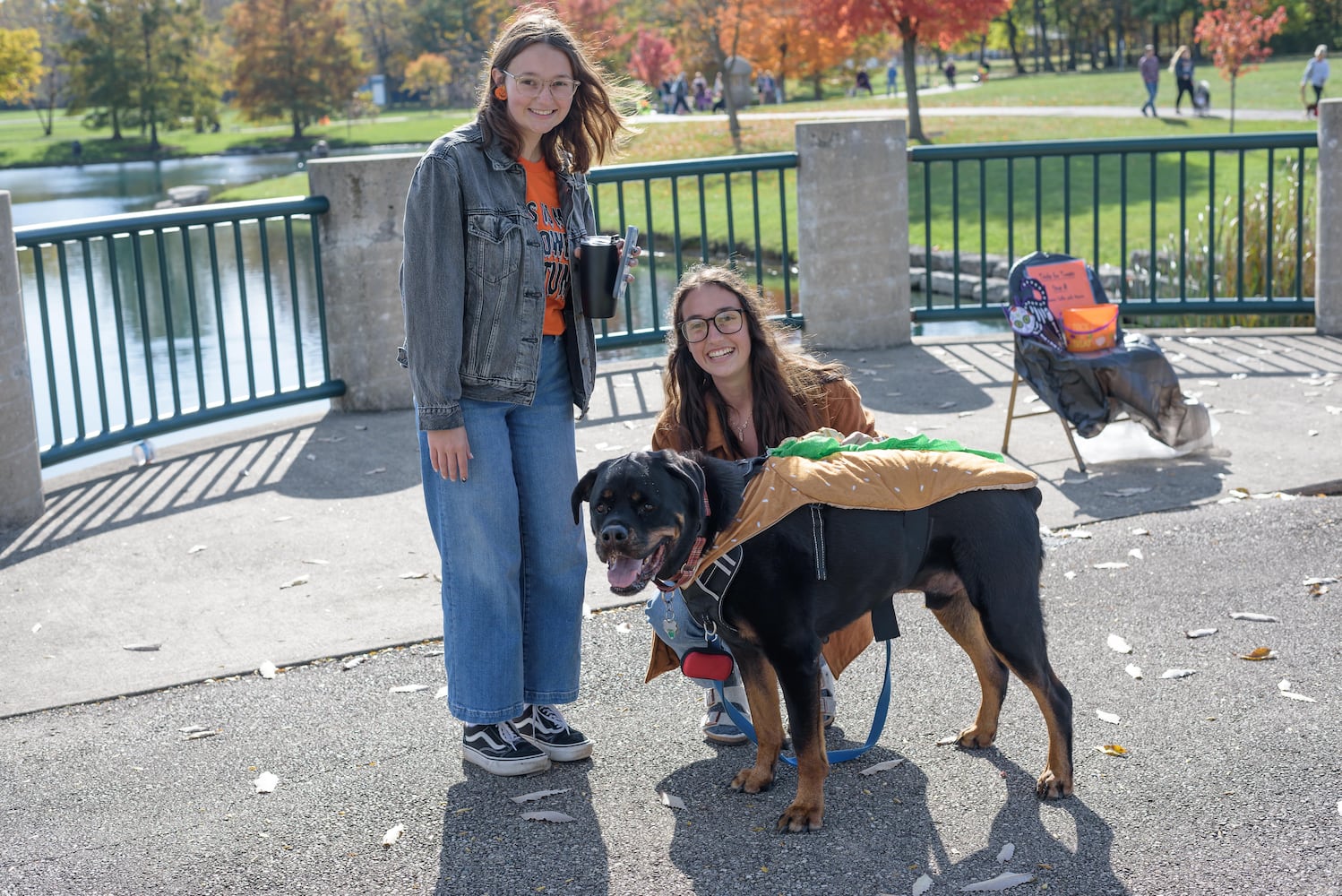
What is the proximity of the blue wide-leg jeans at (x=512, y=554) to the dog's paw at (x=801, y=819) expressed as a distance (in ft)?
2.75

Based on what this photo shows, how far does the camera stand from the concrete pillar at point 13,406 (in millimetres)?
6406

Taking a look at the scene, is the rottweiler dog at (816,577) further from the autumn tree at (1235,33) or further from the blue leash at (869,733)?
the autumn tree at (1235,33)


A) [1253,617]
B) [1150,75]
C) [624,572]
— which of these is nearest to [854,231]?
[1253,617]

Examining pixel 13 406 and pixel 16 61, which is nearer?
pixel 13 406

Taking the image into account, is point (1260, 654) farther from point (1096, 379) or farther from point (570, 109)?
point (570, 109)

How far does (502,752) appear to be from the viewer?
160 inches

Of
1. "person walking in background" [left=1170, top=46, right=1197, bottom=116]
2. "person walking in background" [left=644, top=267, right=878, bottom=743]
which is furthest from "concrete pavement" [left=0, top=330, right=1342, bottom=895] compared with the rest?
"person walking in background" [left=1170, top=46, right=1197, bottom=116]

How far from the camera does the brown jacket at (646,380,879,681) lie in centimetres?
427

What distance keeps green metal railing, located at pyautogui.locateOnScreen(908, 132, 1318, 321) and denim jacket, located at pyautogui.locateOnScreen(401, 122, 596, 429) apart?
584cm

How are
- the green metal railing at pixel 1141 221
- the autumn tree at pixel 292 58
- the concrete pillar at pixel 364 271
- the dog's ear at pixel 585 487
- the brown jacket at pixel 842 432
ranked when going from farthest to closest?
1. the autumn tree at pixel 292 58
2. the green metal railing at pixel 1141 221
3. the concrete pillar at pixel 364 271
4. the brown jacket at pixel 842 432
5. the dog's ear at pixel 585 487

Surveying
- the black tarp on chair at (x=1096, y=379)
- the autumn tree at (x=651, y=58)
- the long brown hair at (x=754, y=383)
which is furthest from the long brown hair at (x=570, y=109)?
the autumn tree at (x=651, y=58)

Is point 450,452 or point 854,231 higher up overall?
point 854,231

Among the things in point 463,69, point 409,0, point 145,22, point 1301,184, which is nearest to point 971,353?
point 1301,184

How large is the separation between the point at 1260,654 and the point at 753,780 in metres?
1.94
